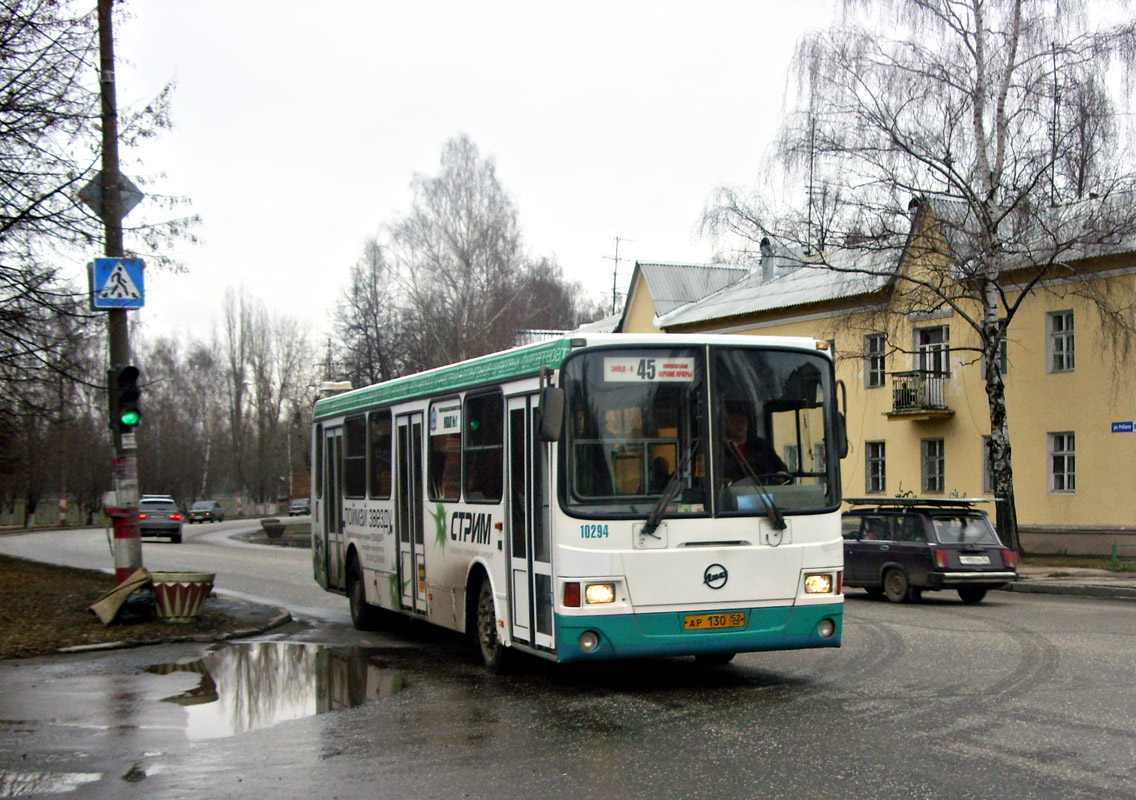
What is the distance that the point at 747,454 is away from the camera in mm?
10211

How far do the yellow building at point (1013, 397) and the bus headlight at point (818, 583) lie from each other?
1899 centimetres

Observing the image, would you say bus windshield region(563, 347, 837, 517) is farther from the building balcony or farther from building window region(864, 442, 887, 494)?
building window region(864, 442, 887, 494)

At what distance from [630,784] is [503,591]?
13.3 feet

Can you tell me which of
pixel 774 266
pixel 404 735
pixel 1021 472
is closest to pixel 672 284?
pixel 774 266

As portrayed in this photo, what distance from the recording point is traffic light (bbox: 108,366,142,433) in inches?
572

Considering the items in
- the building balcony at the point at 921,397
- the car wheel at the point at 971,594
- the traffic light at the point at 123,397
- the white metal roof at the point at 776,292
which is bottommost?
the car wheel at the point at 971,594

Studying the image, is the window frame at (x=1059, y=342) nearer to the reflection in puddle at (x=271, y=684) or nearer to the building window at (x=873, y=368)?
the building window at (x=873, y=368)

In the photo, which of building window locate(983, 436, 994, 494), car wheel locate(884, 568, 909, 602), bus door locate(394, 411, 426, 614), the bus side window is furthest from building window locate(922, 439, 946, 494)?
the bus side window

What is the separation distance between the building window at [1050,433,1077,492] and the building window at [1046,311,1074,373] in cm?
180

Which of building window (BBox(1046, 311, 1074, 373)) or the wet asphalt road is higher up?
building window (BBox(1046, 311, 1074, 373))

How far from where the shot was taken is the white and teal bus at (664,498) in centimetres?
981

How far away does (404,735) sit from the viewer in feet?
28.8

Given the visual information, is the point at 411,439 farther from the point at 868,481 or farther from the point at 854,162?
the point at 868,481

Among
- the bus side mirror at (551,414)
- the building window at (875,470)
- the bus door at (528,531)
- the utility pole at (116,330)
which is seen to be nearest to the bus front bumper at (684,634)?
the bus door at (528,531)
